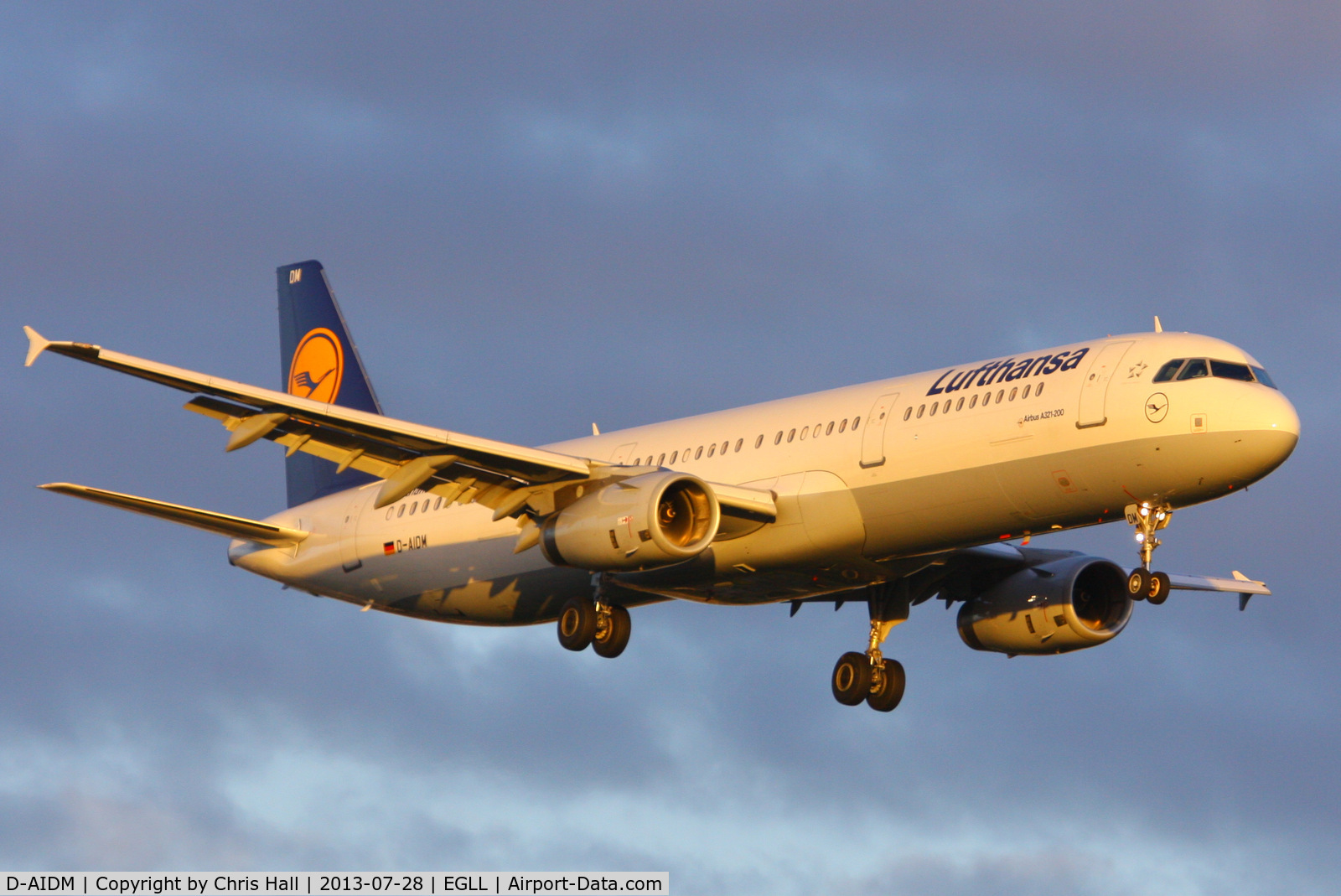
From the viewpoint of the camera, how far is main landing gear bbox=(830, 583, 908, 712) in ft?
141

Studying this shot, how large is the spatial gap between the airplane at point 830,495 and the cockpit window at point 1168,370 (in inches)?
2.0

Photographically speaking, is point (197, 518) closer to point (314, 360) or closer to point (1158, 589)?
point (314, 360)

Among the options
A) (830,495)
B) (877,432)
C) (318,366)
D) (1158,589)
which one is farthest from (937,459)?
(318,366)

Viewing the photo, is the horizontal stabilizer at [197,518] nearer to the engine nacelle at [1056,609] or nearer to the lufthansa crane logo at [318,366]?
the lufthansa crane logo at [318,366]

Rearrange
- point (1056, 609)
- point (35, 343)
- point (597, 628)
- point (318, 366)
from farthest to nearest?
point (318, 366) → point (1056, 609) → point (597, 628) → point (35, 343)

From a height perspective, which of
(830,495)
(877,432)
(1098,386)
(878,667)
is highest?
(877,432)

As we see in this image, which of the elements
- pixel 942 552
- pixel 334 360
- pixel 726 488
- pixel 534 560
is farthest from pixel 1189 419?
pixel 334 360

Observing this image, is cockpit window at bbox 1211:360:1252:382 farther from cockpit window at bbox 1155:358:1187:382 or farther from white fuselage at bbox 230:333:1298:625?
cockpit window at bbox 1155:358:1187:382

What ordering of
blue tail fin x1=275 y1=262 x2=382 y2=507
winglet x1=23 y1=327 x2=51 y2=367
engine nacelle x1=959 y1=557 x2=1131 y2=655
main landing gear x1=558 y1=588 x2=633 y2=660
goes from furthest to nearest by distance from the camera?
blue tail fin x1=275 y1=262 x2=382 y2=507 → engine nacelle x1=959 y1=557 x2=1131 y2=655 → main landing gear x1=558 y1=588 x2=633 y2=660 → winglet x1=23 y1=327 x2=51 y2=367

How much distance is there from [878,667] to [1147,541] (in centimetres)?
958

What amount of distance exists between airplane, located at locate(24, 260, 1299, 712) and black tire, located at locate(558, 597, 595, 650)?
0.05 metres

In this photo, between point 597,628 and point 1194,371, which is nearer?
point 1194,371

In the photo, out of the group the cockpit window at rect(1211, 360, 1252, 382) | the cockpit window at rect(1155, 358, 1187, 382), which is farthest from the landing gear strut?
the cockpit window at rect(1211, 360, 1252, 382)

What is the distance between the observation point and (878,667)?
43.0 meters
